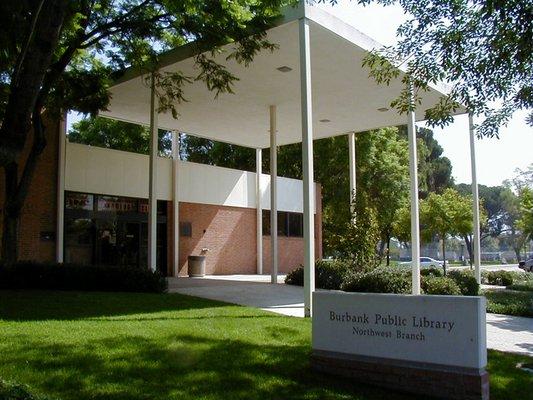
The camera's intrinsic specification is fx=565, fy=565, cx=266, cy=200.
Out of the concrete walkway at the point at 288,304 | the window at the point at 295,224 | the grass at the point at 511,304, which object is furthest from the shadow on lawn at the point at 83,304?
the window at the point at 295,224

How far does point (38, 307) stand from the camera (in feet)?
36.4

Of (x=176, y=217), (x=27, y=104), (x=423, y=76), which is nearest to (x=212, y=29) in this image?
(x=423, y=76)

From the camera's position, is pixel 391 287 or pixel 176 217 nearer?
pixel 391 287

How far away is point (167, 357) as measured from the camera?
7.37m

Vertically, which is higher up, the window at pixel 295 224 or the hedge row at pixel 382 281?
the window at pixel 295 224

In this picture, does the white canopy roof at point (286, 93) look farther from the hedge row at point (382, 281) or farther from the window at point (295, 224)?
the hedge row at point (382, 281)

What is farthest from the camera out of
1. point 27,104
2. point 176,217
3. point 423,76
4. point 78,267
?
point 176,217

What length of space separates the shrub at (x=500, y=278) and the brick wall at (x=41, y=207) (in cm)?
1871

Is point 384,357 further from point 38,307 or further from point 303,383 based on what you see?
point 38,307

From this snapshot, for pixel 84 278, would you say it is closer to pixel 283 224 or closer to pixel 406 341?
pixel 406 341

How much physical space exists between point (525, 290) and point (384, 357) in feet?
56.6

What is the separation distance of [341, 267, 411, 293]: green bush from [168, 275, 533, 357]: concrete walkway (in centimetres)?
160

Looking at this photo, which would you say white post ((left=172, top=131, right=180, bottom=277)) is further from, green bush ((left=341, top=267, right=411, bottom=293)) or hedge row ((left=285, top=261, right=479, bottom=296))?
green bush ((left=341, top=267, right=411, bottom=293))

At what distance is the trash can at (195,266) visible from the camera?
23.5 metres
